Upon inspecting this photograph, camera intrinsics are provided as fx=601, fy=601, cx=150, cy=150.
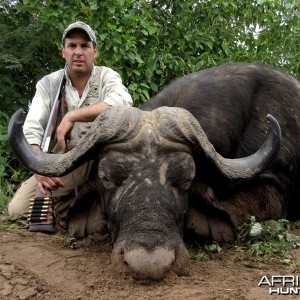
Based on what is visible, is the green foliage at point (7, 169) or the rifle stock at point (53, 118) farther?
the green foliage at point (7, 169)

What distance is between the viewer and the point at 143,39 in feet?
26.7

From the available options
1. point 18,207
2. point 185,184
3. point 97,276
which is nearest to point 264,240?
point 185,184

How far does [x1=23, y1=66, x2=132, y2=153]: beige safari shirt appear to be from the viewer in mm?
5555

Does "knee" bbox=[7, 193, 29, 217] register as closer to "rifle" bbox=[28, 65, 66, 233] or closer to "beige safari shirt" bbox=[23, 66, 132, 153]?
"rifle" bbox=[28, 65, 66, 233]

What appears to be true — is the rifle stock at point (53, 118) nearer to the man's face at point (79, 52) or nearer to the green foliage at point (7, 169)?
the man's face at point (79, 52)

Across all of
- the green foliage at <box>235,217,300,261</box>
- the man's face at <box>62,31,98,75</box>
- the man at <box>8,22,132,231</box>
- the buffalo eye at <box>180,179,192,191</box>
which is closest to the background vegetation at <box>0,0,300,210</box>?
the man at <box>8,22,132,231</box>

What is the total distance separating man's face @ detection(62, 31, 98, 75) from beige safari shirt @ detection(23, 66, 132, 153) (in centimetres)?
13

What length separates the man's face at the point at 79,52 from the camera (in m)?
5.73

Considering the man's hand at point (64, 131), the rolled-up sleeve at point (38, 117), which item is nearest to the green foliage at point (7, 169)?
the rolled-up sleeve at point (38, 117)

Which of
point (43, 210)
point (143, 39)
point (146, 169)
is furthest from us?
point (143, 39)

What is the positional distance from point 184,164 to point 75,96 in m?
1.96

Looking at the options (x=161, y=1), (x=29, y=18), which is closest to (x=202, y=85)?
(x=161, y=1)

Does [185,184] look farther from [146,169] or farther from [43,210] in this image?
[43,210]

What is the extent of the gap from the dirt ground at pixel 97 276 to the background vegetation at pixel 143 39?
266cm
